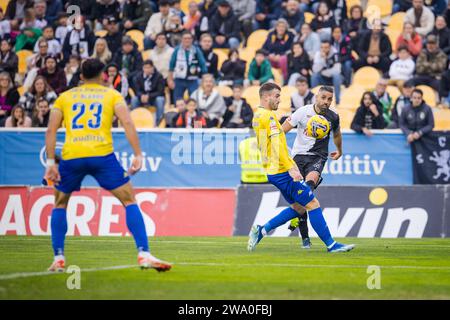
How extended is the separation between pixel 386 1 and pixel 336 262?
676 inches

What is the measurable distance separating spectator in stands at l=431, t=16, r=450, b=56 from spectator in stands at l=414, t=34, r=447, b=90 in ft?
2.34

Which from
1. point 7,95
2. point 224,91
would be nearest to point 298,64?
point 224,91

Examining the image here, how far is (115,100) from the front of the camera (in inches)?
411

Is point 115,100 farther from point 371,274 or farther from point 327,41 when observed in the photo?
point 327,41

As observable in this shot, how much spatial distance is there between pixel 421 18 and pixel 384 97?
3814mm

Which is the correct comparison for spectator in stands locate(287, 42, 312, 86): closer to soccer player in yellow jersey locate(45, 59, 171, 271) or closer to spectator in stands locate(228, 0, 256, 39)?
spectator in stands locate(228, 0, 256, 39)

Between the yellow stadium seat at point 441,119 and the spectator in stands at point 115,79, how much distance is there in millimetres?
8064

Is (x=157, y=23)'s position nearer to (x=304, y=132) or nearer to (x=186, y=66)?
(x=186, y=66)

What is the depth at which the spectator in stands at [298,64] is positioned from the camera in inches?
973

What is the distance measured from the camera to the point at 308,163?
14914 millimetres

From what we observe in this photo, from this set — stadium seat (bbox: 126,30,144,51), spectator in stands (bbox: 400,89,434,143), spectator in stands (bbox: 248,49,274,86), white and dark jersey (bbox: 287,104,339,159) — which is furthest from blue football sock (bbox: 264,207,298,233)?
stadium seat (bbox: 126,30,144,51)

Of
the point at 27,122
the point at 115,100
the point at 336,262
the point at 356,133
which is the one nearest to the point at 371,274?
the point at 336,262

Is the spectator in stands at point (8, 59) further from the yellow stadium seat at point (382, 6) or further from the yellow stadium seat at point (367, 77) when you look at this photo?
the yellow stadium seat at point (382, 6)

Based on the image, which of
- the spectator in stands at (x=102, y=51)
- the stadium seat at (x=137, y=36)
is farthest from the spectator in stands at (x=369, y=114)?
the stadium seat at (x=137, y=36)
